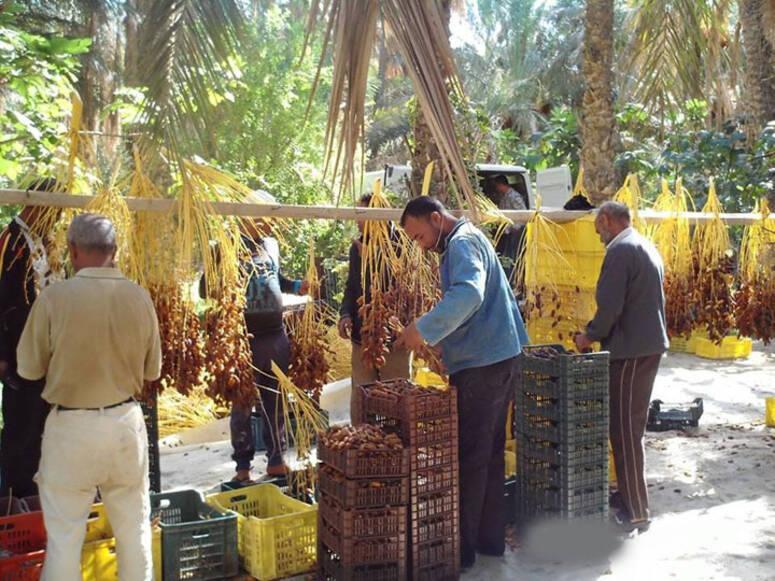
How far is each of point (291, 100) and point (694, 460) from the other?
49.9 ft

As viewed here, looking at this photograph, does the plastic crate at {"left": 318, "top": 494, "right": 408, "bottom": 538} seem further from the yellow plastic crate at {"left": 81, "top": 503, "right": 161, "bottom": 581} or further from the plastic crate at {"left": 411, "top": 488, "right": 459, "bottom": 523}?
the yellow plastic crate at {"left": 81, "top": 503, "right": 161, "bottom": 581}

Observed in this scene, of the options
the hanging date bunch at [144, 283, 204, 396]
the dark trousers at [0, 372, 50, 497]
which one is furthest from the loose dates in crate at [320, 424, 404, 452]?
the dark trousers at [0, 372, 50, 497]

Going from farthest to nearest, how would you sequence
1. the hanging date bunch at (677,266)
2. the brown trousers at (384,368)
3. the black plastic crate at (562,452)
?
the hanging date bunch at (677,266), the brown trousers at (384,368), the black plastic crate at (562,452)

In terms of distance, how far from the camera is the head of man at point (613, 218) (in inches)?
215

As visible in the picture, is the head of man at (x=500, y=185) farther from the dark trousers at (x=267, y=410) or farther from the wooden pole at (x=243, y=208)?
the dark trousers at (x=267, y=410)

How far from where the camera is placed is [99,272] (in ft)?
12.2

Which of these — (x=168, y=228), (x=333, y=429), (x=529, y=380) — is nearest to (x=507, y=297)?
(x=529, y=380)

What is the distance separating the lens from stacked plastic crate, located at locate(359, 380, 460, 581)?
4340 millimetres

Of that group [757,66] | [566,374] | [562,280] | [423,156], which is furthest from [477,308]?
[757,66]

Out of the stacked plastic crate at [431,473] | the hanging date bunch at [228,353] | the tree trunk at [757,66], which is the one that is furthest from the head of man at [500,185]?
the stacked plastic crate at [431,473]

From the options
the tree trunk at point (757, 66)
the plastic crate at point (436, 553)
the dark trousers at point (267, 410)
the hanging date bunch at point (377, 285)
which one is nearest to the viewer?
the plastic crate at point (436, 553)

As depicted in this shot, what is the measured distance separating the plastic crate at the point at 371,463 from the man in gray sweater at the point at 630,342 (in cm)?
169

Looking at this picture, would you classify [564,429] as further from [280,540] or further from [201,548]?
[201,548]

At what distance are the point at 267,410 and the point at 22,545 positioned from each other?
6.86 feet
